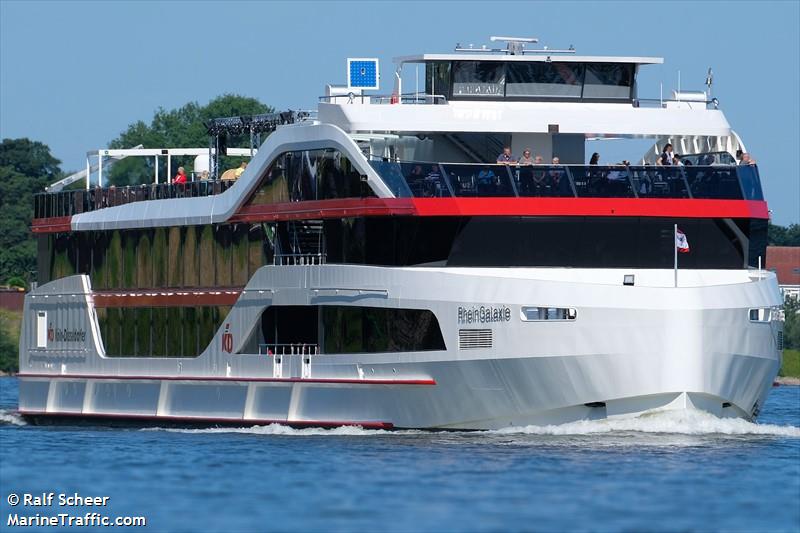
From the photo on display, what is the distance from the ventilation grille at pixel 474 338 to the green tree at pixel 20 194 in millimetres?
72074

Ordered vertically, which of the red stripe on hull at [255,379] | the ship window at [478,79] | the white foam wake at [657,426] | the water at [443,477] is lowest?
the water at [443,477]

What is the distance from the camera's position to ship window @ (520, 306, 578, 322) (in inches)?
1300

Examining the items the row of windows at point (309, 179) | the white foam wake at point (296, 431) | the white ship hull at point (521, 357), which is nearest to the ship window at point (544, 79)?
the row of windows at point (309, 179)

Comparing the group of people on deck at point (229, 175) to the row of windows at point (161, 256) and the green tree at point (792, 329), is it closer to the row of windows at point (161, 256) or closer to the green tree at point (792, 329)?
the row of windows at point (161, 256)

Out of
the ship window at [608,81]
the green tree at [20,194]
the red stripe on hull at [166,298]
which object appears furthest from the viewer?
the green tree at [20,194]

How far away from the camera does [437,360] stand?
113ft

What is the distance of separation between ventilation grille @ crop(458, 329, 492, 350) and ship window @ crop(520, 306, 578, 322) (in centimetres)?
70

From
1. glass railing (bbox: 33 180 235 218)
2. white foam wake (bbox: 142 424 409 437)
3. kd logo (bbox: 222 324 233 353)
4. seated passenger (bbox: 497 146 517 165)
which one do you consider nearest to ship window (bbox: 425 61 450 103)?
seated passenger (bbox: 497 146 517 165)

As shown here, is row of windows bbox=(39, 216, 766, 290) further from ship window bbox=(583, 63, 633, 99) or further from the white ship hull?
ship window bbox=(583, 63, 633, 99)

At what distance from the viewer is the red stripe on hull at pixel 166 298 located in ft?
132

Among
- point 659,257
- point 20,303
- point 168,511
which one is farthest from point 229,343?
point 20,303

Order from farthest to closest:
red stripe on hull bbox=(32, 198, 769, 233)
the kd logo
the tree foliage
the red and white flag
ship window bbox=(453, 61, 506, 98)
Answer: the tree foliage
the kd logo
ship window bbox=(453, 61, 506, 98)
red stripe on hull bbox=(32, 198, 769, 233)
the red and white flag

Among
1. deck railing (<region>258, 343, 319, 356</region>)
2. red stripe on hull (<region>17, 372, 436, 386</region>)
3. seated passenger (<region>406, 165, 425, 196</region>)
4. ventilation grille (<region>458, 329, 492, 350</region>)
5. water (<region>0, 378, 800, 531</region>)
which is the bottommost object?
water (<region>0, 378, 800, 531</region>)

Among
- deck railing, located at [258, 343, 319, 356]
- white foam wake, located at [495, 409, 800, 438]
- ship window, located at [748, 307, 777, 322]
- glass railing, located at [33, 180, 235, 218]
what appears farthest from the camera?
glass railing, located at [33, 180, 235, 218]
